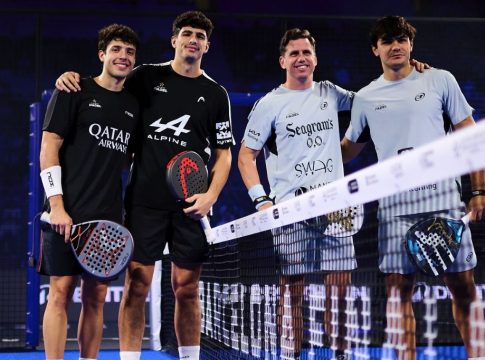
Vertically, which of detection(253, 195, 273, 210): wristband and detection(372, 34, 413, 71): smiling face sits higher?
detection(372, 34, 413, 71): smiling face

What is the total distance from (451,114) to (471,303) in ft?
2.94

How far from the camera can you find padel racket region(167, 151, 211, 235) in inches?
149

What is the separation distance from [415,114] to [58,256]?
1.78 metres

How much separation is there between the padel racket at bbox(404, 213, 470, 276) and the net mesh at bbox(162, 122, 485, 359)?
0.21 feet

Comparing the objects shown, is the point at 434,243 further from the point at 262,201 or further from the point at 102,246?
the point at 102,246

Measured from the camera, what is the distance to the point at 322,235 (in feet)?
11.2

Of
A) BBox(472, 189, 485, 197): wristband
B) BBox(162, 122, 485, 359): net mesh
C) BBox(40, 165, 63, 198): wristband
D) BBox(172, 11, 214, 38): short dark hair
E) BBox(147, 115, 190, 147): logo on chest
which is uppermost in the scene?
BBox(172, 11, 214, 38): short dark hair

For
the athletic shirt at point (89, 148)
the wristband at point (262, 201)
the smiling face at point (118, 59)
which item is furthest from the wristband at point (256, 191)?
the smiling face at point (118, 59)

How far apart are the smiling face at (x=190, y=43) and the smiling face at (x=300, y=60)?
508mm

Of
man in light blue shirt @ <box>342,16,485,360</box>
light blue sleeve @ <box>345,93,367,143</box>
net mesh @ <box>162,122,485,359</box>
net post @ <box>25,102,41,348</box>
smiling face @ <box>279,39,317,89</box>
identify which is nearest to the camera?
net mesh @ <box>162,122,485,359</box>

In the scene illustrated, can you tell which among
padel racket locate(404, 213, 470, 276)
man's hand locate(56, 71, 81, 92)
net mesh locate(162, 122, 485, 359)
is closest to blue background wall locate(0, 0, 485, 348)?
net mesh locate(162, 122, 485, 359)

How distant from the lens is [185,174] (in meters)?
3.82

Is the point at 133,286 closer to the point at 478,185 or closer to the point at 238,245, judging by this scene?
the point at 238,245

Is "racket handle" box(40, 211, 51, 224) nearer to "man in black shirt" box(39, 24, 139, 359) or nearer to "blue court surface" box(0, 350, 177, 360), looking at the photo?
"man in black shirt" box(39, 24, 139, 359)
